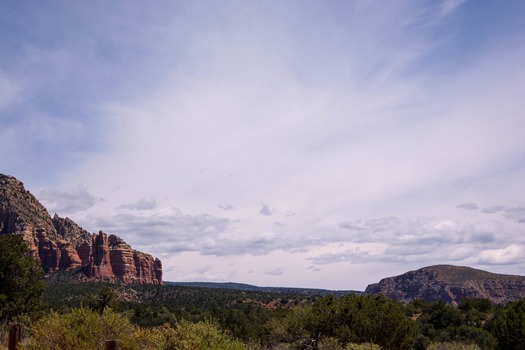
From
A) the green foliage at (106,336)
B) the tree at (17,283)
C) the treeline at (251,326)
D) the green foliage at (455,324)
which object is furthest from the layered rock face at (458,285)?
the green foliage at (106,336)

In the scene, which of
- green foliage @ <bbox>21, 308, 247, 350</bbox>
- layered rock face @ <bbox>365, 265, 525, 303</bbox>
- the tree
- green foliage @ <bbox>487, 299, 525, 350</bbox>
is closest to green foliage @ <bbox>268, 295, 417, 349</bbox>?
green foliage @ <bbox>487, 299, 525, 350</bbox>

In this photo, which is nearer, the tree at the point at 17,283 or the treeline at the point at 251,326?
the treeline at the point at 251,326

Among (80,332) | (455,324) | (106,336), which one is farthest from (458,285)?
(80,332)

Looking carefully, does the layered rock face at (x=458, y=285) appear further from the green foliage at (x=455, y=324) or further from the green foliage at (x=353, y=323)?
the green foliage at (x=353, y=323)

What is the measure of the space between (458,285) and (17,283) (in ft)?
449

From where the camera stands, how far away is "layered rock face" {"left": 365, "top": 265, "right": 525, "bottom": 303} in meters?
139

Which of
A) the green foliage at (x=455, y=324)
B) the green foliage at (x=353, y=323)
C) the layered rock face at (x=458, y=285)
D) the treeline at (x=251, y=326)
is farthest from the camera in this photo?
the layered rock face at (x=458, y=285)

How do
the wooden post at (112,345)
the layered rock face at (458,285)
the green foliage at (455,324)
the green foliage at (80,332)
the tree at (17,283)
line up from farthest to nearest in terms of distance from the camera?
1. the layered rock face at (458,285)
2. the green foliage at (455,324)
3. the tree at (17,283)
4. the green foliage at (80,332)
5. the wooden post at (112,345)

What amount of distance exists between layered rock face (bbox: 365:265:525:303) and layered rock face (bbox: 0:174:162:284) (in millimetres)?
89858

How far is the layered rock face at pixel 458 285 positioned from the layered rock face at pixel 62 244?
89858 millimetres

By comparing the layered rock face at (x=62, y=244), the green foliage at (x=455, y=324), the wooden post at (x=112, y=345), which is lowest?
the green foliage at (x=455, y=324)

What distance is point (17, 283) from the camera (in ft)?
134

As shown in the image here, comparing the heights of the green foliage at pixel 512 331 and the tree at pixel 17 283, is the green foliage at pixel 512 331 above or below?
below

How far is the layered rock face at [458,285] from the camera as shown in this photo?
139 meters
